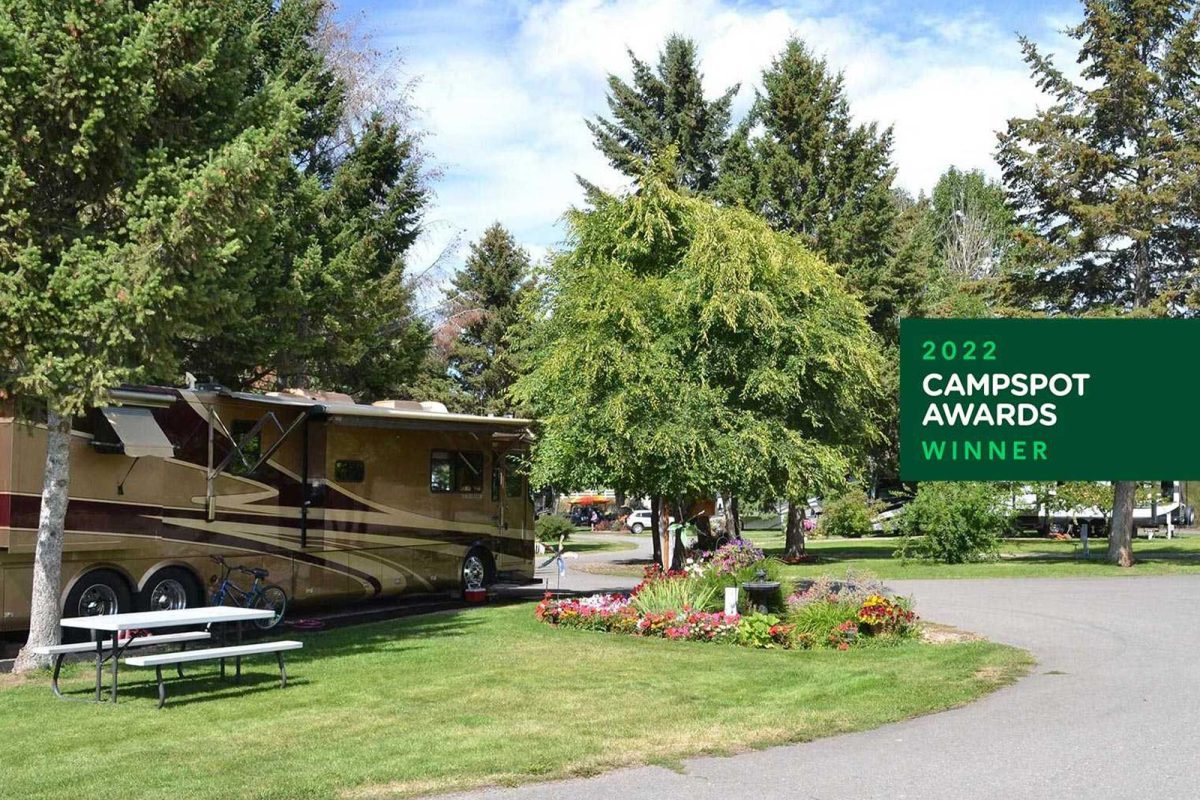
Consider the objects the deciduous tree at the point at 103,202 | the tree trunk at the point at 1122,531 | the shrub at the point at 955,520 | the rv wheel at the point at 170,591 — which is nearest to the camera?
the deciduous tree at the point at 103,202

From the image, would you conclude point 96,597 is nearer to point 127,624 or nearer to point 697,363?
point 127,624

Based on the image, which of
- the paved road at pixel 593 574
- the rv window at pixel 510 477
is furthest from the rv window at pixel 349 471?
the paved road at pixel 593 574

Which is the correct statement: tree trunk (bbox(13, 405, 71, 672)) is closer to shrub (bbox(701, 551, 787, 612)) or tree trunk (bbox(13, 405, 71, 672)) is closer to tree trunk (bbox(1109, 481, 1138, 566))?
shrub (bbox(701, 551, 787, 612))

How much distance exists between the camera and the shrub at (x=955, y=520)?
29234mm

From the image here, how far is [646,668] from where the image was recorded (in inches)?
483

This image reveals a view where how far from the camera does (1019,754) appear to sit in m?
8.39

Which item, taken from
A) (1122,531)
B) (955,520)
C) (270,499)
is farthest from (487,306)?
(270,499)

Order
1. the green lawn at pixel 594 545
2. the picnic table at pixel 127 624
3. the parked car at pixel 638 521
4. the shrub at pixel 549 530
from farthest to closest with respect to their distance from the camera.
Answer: the parked car at pixel 638 521, the green lawn at pixel 594 545, the shrub at pixel 549 530, the picnic table at pixel 127 624

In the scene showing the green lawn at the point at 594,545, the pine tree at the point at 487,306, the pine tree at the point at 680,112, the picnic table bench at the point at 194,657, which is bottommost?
the green lawn at the point at 594,545

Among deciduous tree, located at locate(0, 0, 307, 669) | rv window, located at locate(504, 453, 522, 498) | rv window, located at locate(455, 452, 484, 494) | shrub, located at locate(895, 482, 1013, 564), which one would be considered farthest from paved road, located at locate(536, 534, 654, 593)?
deciduous tree, located at locate(0, 0, 307, 669)

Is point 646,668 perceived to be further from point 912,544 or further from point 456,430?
point 912,544

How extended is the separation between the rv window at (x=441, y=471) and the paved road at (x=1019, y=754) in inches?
384

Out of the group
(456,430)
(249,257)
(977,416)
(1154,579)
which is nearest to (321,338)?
(456,430)

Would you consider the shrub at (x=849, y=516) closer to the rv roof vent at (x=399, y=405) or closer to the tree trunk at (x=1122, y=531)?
the tree trunk at (x=1122, y=531)
